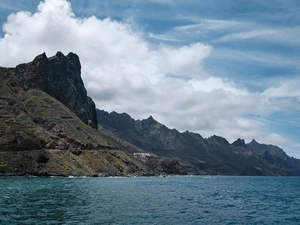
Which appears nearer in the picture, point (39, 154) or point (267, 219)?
point (267, 219)

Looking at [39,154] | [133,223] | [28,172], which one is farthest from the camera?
[39,154]

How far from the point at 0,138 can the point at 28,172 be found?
29661mm

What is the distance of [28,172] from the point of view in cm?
18462

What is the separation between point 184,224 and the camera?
45594 millimetres

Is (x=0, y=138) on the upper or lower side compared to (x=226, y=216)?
upper

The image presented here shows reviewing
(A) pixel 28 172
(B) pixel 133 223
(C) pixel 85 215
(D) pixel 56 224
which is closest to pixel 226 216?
(B) pixel 133 223

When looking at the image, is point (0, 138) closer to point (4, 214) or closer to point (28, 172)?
point (28, 172)

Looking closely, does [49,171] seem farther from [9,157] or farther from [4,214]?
[4,214]

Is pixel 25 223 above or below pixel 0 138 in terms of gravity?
below

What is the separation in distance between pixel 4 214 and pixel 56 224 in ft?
36.3

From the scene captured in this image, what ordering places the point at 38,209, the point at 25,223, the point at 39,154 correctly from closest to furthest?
the point at 25,223 < the point at 38,209 < the point at 39,154

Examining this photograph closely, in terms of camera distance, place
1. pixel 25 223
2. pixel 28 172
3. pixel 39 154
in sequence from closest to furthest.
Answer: pixel 25 223 → pixel 28 172 → pixel 39 154

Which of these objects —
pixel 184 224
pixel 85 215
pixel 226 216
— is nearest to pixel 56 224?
pixel 85 215

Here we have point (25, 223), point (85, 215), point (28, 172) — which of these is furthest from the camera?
point (28, 172)
